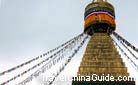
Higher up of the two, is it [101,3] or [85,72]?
[101,3]

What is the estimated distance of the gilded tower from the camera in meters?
41.7

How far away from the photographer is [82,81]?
1638 inches

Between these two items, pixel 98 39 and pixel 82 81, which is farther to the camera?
pixel 98 39

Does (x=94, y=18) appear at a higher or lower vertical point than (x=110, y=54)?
higher

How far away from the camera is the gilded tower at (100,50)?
4169cm

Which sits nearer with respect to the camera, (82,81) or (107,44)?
(82,81)

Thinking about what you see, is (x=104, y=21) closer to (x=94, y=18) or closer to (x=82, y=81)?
(x=94, y=18)

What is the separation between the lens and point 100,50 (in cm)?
4412

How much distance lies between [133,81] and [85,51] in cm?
685

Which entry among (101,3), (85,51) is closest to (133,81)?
(85,51)

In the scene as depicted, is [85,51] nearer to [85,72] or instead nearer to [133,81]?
[85,72]

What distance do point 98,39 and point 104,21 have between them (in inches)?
135

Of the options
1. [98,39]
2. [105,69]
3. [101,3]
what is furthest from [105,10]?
[105,69]

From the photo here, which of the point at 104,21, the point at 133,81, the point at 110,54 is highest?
the point at 104,21
